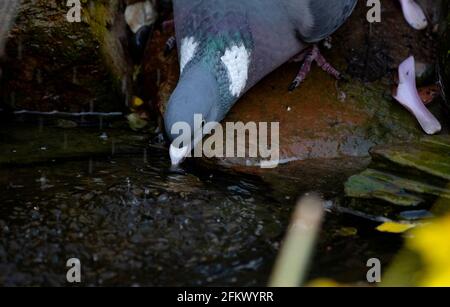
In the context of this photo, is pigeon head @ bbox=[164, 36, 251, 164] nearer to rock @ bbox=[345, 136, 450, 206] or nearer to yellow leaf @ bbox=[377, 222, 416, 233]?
rock @ bbox=[345, 136, 450, 206]

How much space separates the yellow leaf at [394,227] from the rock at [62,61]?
8.30 feet

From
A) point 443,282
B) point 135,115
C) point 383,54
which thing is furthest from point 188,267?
point 383,54

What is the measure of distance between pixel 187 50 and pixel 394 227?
1819 mm

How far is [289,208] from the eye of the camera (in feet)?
13.4

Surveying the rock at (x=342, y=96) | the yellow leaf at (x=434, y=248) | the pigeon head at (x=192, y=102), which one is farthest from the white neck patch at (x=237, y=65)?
the yellow leaf at (x=434, y=248)

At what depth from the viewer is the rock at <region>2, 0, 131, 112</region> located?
519cm

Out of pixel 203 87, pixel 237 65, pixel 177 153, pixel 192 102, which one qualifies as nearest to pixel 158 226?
pixel 177 153

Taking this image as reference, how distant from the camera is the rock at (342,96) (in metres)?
4.83

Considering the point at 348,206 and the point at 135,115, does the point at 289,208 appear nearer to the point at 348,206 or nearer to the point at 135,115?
the point at 348,206

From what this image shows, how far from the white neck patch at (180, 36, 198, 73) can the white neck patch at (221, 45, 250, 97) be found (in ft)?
0.69

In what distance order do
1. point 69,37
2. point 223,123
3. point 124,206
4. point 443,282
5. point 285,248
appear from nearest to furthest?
point 443,282
point 285,248
point 124,206
point 223,123
point 69,37

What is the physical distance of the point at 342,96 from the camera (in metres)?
5.10

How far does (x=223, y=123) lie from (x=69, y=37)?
54.2 inches

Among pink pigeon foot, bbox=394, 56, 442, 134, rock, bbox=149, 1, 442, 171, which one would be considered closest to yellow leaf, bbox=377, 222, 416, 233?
rock, bbox=149, 1, 442, 171
